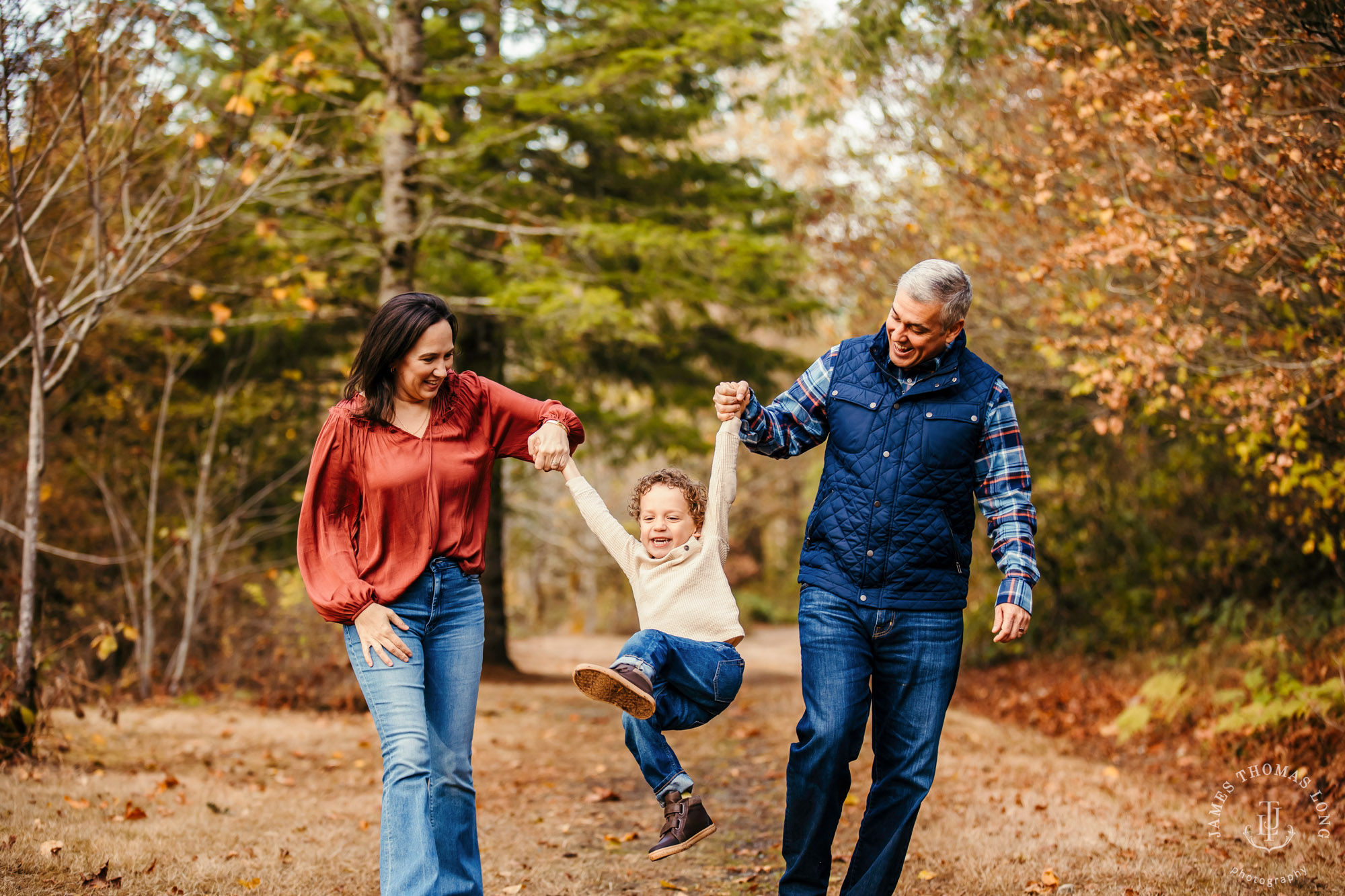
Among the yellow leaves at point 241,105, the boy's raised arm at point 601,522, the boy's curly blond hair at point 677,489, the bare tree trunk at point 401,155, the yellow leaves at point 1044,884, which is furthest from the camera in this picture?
the bare tree trunk at point 401,155

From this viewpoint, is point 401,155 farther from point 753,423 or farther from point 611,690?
point 611,690

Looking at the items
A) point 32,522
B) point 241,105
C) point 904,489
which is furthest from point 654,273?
point 904,489

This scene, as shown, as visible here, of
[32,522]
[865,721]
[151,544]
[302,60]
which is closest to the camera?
[865,721]

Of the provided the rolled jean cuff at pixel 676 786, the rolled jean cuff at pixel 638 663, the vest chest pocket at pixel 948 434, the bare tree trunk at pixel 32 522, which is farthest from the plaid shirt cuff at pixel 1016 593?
the bare tree trunk at pixel 32 522

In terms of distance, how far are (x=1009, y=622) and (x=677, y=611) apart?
117 centimetres

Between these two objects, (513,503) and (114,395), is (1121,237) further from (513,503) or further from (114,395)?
(513,503)

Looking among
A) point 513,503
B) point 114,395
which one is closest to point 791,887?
point 114,395

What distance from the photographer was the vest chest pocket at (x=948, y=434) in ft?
11.4

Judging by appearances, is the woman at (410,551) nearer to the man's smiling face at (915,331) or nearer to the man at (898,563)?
the man at (898,563)

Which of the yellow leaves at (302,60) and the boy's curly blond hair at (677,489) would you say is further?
the yellow leaves at (302,60)

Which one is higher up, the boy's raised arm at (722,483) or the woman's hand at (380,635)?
the boy's raised arm at (722,483)

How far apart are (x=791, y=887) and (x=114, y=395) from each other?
895 centimetres

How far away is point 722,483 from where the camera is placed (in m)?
3.84

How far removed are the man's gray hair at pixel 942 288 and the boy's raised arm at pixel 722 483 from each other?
737mm
